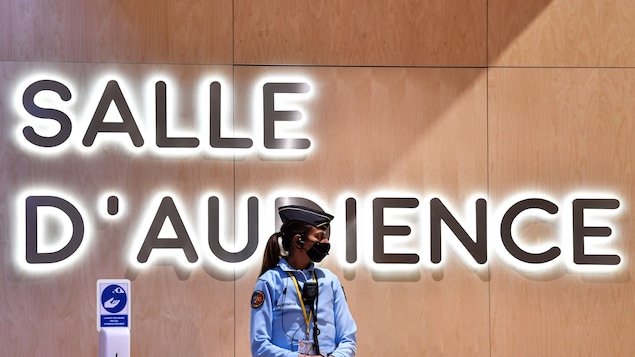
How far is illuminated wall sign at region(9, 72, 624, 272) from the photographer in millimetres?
5703

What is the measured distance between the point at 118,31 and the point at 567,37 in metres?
3.21

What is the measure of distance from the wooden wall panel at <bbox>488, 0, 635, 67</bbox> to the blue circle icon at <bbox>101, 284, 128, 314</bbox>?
10.6 ft

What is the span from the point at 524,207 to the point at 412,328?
→ 1171 mm

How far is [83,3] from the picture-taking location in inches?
228

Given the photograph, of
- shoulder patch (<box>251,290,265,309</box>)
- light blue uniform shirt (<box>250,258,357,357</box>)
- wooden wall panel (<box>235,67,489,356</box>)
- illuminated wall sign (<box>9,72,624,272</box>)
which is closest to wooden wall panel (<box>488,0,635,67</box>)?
wooden wall panel (<box>235,67,489,356</box>)

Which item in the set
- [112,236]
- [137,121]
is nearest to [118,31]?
[137,121]

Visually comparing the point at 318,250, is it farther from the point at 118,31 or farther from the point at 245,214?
the point at 118,31

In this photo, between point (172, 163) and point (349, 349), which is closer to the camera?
point (349, 349)

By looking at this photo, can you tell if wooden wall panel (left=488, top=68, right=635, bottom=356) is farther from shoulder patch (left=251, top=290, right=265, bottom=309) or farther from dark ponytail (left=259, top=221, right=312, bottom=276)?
shoulder patch (left=251, top=290, right=265, bottom=309)

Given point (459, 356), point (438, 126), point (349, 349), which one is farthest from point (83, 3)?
point (459, 356)

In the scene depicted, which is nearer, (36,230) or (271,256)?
(271,256)

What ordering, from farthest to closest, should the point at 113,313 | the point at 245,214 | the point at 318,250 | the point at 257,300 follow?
the point at 245,214 < the point at 318,250 < the point at 257,300 < the point at 113,313

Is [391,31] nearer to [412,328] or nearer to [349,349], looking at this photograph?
[412,328]

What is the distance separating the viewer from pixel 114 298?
4.03m
